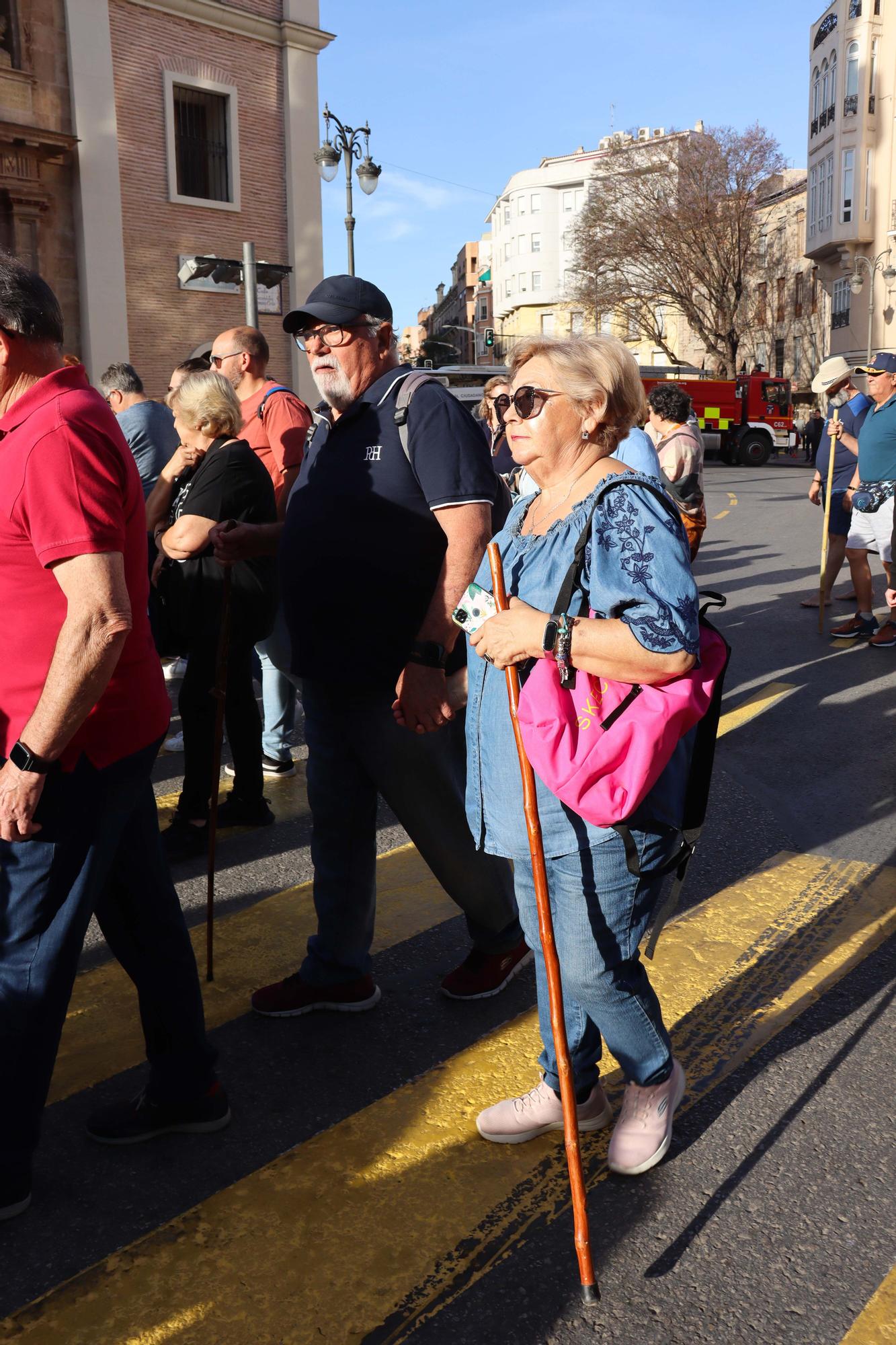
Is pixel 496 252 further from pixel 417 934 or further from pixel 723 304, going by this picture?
pixel 417 934

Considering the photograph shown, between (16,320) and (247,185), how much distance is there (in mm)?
21494

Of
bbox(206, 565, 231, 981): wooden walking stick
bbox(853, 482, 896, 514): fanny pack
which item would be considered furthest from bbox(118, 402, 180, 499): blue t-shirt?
bbox(853, 482, 896, 514): fanny pack

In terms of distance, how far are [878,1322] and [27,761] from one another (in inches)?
77.3

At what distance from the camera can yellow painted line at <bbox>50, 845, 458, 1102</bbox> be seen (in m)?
3.24

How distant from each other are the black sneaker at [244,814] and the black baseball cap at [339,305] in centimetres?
246

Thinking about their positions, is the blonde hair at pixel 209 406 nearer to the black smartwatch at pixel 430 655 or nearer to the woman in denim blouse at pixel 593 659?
the black smartwatch at pixel 430 655

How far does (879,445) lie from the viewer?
840 cm

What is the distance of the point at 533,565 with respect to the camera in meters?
2.47

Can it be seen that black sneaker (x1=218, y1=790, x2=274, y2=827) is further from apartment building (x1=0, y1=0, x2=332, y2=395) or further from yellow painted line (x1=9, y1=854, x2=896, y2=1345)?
apartment building (x1=0, y1=0, x2=332, y2=395)

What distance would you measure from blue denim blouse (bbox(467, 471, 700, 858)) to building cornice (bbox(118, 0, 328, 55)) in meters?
21.1

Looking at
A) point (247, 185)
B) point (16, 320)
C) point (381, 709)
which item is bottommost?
point (381, 709)

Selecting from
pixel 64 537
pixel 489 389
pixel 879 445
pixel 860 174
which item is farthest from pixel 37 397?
pixel 860 174

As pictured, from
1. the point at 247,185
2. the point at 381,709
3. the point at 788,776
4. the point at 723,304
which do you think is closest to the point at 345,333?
the point at 381,709

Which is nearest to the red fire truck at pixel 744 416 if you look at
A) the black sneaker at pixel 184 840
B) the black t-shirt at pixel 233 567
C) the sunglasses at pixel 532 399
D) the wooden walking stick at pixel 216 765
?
the black t-shirt at pixel 233 567
